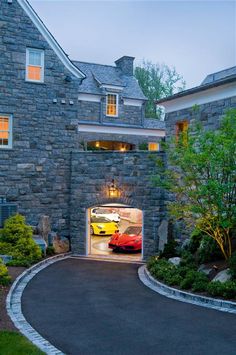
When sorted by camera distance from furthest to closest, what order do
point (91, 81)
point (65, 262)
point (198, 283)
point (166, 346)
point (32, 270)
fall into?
point (91, 81) < point (65, 262) < point (32, 270) < point (198, 283) < point (166, 346)

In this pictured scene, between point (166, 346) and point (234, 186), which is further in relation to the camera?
point (234, 186)

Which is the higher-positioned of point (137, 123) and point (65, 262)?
point (137, 123)

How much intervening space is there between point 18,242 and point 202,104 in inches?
361

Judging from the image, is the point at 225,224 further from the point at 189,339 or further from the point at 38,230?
the point at 38,230

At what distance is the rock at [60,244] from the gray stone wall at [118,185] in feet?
1.02

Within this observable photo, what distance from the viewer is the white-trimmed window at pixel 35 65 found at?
19391 millimetres

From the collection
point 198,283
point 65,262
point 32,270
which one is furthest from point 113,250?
point 198,283

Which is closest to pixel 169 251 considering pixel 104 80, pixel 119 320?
pixel 119 320

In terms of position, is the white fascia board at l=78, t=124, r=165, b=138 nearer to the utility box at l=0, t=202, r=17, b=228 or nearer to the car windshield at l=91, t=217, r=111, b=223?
the car windshield at l=91, t=217, r=111, b=223

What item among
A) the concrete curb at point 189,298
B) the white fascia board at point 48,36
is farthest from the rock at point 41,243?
the white fascia board at point 48,36

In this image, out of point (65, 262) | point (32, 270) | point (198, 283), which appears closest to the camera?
point (198, 283)

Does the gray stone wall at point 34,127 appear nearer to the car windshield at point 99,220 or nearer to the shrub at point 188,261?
the car windshield at point 99,220

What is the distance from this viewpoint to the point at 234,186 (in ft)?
41.5

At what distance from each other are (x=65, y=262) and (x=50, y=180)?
431 centimetres
